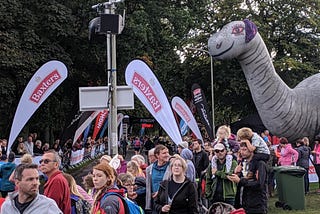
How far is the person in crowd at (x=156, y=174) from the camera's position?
24.3 feet

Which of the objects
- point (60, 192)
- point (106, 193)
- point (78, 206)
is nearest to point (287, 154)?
point (78, 206)

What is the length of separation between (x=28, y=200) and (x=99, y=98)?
636 centimetres

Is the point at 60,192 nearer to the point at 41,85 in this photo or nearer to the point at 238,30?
the point at 41,85

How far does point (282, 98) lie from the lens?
15.5 meters

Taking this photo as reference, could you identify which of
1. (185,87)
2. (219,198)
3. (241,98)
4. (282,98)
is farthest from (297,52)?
(219,198)

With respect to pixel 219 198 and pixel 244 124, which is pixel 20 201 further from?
pixel 244 124

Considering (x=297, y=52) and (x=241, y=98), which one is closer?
(x=297, y=52)

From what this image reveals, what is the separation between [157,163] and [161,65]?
899 inches

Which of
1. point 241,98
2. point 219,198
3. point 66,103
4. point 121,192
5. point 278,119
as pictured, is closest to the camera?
point 121,192

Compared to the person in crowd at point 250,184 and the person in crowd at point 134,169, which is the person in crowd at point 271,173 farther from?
the person in crowd at point 250,184

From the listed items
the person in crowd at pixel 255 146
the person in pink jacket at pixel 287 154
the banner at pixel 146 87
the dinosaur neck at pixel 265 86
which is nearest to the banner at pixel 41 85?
the banner at pixel 146 87

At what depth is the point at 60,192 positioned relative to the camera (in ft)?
18.6

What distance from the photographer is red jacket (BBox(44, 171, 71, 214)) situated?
5676mm

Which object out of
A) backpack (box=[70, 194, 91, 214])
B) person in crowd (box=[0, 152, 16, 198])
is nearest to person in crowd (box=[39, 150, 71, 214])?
backpack (box=[70, 194, 91, 214])
